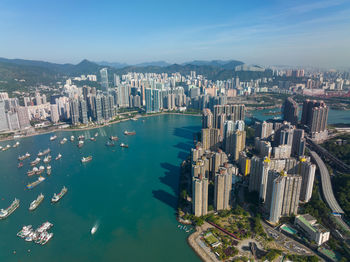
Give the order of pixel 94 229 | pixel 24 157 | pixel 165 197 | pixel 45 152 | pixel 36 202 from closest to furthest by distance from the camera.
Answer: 1. pixel 94 229
2. pixel 36 202
3. pixel 165 197
4. pixel 24 157
5. pixel 45 152

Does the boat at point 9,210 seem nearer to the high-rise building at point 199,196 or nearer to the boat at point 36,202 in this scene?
the boat at point 36,202

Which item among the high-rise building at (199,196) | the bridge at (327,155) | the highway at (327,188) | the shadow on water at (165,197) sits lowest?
the shadow on water at (165,197)

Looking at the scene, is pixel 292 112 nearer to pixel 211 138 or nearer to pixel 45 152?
pixel 211 138

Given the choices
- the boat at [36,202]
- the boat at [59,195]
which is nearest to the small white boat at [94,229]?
the boat at [59,195]

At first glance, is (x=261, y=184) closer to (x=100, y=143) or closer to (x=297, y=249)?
(x=297, y=249)

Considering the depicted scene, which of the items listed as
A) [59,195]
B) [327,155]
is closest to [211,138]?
[327,155]

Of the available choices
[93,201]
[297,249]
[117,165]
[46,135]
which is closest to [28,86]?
[46,135]
